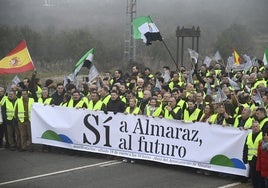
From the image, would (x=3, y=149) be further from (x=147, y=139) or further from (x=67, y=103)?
(x=147, y=139)

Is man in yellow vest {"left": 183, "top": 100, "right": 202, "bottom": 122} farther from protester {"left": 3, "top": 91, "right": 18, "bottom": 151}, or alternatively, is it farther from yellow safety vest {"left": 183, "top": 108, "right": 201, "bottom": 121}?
protester {"left": 3, "top": 91, "right": 18, "bottom": 151}

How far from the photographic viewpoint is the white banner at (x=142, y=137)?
9734 mm

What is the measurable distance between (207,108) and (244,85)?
13.6ft

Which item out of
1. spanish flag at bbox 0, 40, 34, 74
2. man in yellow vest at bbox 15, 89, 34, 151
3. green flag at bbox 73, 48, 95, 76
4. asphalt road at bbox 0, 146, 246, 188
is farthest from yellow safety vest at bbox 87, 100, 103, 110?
spanish flag at bbox 0, 40, 34, 74

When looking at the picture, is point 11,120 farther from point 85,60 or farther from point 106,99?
point 85,60

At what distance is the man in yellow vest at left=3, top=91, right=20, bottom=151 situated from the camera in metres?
12.5

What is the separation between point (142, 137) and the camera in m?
10.8

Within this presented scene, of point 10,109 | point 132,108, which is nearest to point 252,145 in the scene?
point 132,108

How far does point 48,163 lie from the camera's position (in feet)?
36.6

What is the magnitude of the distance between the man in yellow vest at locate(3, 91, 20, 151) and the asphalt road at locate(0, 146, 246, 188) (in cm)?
72

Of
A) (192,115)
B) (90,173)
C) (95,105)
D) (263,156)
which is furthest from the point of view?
(95,105)

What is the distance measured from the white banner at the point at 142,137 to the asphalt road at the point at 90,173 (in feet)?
0.78

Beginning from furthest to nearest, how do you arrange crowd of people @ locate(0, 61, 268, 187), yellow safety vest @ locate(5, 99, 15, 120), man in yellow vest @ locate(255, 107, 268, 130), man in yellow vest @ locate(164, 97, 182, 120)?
1. yellow safety vest @ locate(5, 99, 15, 120)
2. man in yellow vest @ locate(164, 97, 182, 120)
3. man in yellow vest @ locate(255, 107, 268, 130)
4. crowd of people @ locate(0, 61, 268, 187)

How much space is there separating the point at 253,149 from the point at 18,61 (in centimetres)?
733
